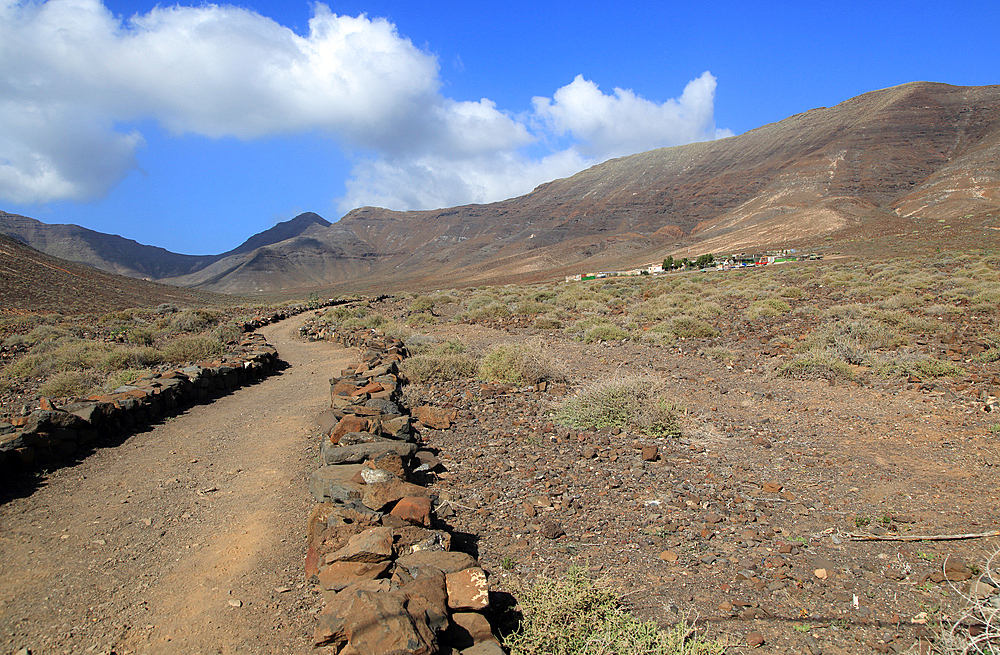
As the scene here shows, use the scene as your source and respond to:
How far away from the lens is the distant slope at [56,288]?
105ft

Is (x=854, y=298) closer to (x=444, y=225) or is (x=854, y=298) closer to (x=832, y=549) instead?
(x=832, y=549)

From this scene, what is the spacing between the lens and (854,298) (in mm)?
18672

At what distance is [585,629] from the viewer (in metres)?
3.25

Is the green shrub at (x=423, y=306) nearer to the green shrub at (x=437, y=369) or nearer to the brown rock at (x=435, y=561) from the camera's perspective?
the green shrub at (x=437, y=369)

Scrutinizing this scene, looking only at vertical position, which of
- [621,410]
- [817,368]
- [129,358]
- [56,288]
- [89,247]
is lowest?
[817,368]

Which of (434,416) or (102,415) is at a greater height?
(102,415)

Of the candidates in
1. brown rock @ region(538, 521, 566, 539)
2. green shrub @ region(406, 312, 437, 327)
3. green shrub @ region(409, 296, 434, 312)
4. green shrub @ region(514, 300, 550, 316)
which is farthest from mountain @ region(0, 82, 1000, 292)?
brown rock @ region(538, 521, 566, 539)

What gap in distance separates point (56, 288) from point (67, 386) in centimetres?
3673

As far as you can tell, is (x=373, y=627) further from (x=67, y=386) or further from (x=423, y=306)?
(x=423, y=306)

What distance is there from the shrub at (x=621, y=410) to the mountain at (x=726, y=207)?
152ft

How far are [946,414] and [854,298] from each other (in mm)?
13209

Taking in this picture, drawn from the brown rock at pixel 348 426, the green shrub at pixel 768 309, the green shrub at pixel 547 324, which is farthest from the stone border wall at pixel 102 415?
the green shrub at pixel 768 309

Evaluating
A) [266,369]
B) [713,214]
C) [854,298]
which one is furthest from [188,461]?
[713,214]

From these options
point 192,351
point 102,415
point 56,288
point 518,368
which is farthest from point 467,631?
point 56,288
